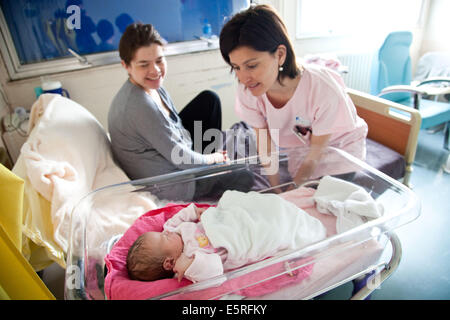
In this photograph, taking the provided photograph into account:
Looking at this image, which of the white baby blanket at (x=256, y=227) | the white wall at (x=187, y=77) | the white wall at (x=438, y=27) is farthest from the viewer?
the white wall at (x=438, y=27)

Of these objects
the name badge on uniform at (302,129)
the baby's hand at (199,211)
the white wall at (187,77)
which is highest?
the white wall at (187,77)

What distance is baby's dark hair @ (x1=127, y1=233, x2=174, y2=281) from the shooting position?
922 millimetres

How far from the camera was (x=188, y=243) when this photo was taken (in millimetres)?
1001

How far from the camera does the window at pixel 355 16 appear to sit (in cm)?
295

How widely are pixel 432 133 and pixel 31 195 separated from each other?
330cm

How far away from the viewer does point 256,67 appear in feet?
4.00

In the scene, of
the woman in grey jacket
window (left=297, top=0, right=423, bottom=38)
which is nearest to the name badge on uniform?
the woman in grey jacket

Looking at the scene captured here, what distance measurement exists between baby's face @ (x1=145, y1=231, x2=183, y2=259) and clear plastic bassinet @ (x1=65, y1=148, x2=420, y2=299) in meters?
0.19

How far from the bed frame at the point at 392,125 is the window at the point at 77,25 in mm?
1112

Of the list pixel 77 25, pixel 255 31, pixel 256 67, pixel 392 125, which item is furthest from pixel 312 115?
pixel 77 25

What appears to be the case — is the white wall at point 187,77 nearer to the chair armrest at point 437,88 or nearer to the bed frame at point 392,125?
the chair armrest at point 437,88

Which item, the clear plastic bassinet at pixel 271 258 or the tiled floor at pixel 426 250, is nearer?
the clear plastic bassinet at pixel 271 258

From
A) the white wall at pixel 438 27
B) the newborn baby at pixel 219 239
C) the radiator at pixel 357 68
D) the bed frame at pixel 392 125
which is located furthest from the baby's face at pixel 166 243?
the white wall at pixel 438 27
